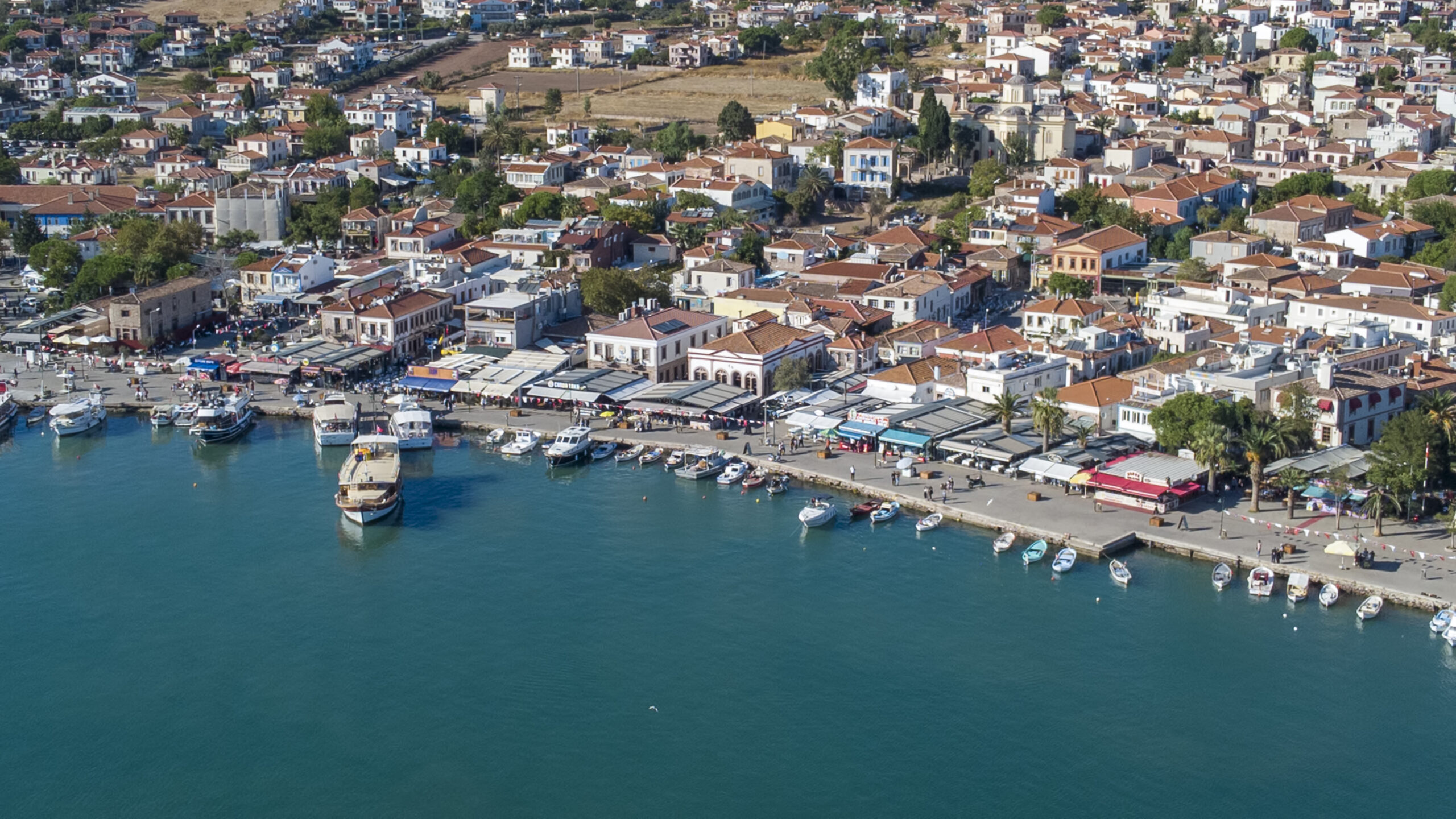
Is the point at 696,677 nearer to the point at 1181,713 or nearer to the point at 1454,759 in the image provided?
the point at 1181,713

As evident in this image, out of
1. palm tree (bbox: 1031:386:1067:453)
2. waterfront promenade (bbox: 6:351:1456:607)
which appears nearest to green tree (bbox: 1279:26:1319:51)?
palm tree (bbox: 1031:386:1067:453)

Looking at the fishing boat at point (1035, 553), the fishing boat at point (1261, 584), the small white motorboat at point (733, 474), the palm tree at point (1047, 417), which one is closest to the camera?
the fishing boat at point (1261, 584)

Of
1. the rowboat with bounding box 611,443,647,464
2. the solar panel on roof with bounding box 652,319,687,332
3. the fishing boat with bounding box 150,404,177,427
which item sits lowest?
the rowboat with bounding box 611,443,647,464

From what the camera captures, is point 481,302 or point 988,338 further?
point 481,302

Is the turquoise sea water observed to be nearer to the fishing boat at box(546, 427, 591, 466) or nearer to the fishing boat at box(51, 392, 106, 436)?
the fishing boat at box(546, 427, 591, 466)

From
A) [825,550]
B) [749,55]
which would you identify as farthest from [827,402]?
[749,55]

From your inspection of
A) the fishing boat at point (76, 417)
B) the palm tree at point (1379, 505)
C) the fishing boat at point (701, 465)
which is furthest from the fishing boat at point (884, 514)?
the fishing boat at point (76, 417)

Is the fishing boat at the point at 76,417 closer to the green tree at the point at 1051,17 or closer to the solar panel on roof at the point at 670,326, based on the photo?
the solar panel on roof at the point at 670,326
